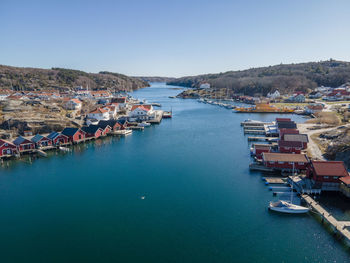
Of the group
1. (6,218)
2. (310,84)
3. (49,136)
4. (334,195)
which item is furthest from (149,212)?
(310,84)

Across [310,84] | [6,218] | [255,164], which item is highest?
[310,84]

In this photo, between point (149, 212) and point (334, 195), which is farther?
point (334, 195)

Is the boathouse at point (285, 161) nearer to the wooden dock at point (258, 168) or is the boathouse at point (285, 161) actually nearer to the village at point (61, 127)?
the wooden dock at point (258, 168)

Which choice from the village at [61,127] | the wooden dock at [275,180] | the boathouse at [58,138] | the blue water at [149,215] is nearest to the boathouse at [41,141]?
the village at [61,127]

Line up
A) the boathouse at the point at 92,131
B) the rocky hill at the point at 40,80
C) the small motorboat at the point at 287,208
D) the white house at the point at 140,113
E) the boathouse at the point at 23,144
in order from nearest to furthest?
the small motorboat at the point at 287,208
the boathouse at the point at 23,144
the boathouse at the point at 92,131
the white house at the point at 140,113
the rocky hill at the point at 40,80

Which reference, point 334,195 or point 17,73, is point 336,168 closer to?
point 334,195

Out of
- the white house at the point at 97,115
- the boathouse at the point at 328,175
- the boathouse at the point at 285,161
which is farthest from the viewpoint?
the white house at the point at 97,115

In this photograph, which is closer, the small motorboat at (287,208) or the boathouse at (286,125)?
the small motorboat at (287,208)
